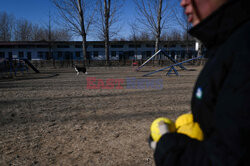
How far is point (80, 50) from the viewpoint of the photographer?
44469mm

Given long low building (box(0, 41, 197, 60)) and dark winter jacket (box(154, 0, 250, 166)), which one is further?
long low building (box(0, 41, 197, 60))

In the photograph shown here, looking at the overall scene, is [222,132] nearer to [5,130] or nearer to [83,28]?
[5,130]

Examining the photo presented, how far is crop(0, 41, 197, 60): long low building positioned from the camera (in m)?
42.0

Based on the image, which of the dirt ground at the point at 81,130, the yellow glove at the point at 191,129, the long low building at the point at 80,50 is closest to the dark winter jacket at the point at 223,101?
the yellow glove at the point at 191,129

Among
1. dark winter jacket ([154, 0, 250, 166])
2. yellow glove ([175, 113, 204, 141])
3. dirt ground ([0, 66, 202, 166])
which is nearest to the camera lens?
dark winter jacket ([154, 0, 250, 166])

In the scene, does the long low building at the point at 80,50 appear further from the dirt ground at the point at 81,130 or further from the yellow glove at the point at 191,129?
the yellow glove at the point at 191,129

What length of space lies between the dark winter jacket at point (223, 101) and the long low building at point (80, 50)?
41.5 m

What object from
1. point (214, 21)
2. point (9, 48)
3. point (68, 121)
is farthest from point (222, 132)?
point (9, 48)

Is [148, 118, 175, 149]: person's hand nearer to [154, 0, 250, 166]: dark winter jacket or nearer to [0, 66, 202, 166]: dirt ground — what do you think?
[154, 0, 250, 166]: dark winter jacket

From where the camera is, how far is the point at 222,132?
1.97ft

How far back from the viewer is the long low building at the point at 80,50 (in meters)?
42.0

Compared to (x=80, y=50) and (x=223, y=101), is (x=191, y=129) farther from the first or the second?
(x=80, y=50)

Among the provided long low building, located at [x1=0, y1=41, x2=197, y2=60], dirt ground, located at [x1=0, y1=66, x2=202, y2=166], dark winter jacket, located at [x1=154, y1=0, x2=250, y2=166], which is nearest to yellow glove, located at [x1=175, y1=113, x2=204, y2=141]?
dark winter jacket, located at [x1=154, y1=0, x2=250, y2=166]

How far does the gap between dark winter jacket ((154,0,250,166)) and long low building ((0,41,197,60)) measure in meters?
41.5
